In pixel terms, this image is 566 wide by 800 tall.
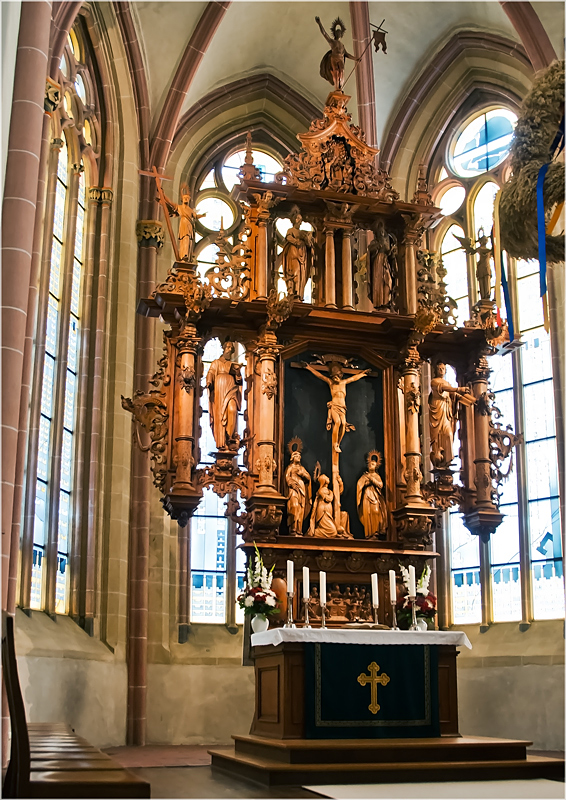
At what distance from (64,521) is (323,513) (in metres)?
4.53

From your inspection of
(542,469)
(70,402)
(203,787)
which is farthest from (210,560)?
(203,787)

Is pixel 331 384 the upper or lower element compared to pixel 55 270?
lower

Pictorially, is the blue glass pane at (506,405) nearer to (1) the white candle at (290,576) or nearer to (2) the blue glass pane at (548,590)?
(2) the blue glass pane at (548,590)

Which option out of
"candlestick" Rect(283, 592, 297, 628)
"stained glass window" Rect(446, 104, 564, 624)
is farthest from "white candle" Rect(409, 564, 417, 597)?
"stained glass window" Rect(446, 104, 564, 624)

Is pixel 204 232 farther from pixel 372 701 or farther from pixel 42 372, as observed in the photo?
pixel 372 701

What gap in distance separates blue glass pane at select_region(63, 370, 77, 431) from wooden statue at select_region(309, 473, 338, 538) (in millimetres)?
4718

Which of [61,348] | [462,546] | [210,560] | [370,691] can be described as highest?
[61,348]

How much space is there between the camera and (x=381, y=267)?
499 inches

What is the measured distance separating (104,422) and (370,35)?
8.17 meters

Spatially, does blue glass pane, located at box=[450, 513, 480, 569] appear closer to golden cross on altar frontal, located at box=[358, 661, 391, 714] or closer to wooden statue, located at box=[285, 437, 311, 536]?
wooden statue, located at box=[285, 437, 311, 536]

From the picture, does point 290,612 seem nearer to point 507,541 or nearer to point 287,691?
point 287,691

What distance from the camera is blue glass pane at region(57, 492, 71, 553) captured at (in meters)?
13.8

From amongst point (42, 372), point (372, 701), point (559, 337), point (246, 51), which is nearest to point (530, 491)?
point (559, 337)

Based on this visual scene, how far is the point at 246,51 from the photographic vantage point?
1762 cm
